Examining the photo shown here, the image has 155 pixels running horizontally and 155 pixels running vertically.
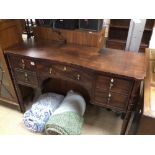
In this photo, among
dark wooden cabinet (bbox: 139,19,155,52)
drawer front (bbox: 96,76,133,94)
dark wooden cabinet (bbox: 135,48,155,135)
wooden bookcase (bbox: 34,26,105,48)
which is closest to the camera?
dark wooden cabinet (bbox: 135,48,155,135)

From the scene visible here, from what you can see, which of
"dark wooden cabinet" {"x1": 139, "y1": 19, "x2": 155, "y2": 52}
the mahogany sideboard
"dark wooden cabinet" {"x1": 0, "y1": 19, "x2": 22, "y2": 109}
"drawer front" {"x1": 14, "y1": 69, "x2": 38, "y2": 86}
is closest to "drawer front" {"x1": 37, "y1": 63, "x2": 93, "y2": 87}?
the mahogany sideboard

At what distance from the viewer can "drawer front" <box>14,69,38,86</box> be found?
4.65 feet

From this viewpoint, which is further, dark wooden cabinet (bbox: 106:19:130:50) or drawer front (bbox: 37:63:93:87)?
dark wooden cabinet (bbox: 106:19:130:50)

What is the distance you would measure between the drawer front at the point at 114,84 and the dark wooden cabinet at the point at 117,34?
80.0 inches

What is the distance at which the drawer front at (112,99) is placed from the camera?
1.21 m

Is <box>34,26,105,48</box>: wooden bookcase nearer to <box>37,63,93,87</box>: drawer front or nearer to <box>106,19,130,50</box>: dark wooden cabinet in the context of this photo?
<box>37,63,93,87</box>: drawer front

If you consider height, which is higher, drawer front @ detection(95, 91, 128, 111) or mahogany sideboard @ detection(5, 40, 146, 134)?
mahogany sideboard @ detection(5, 40, 146, 134)

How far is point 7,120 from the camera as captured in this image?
67.9 inches

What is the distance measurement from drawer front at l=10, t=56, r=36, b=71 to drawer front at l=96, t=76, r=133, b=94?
0.55 m

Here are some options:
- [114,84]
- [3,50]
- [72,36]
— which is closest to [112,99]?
[114,84]

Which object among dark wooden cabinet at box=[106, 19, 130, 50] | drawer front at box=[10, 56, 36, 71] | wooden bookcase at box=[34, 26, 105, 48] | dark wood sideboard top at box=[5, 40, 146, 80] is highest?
wooden bookcase at box=[34, 26, 105, 48]

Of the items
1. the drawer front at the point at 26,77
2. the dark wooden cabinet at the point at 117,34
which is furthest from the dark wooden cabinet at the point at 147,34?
the drawer front at the point at 26,77

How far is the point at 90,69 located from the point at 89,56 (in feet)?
0.61
